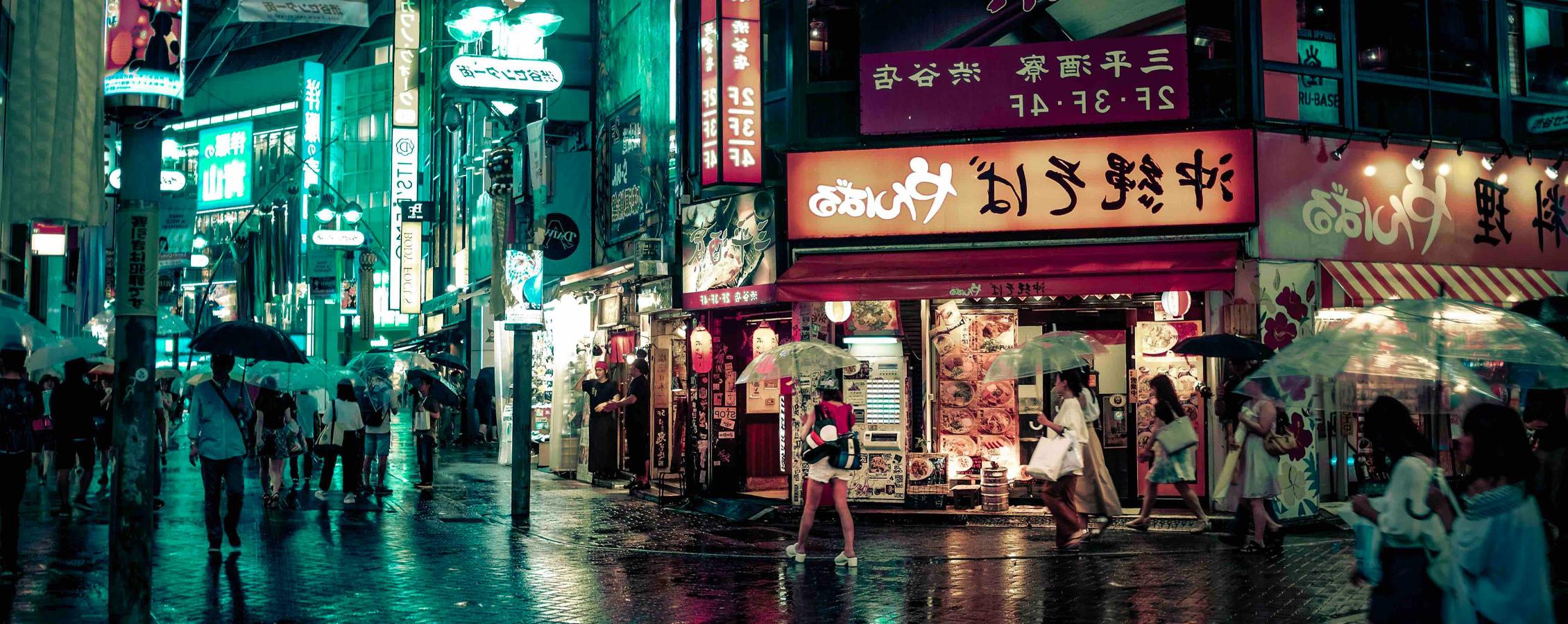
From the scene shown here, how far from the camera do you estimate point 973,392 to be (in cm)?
1764

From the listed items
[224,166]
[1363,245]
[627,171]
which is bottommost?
[1363,245]

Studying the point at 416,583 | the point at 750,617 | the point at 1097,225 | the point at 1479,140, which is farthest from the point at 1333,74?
the point at 416,583

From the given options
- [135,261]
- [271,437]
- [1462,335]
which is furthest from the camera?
[271,437]

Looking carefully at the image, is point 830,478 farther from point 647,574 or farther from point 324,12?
point 324,12

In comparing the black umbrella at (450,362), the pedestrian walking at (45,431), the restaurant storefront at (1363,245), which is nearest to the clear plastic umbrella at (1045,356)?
the restaurant storefront at (1363,245)

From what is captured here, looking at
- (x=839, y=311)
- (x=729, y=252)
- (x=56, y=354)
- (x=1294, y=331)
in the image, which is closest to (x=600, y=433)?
(x=729, y=252)

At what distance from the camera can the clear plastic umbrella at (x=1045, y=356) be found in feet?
47.6

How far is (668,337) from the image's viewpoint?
2169 cm

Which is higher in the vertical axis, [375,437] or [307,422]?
[307,422]

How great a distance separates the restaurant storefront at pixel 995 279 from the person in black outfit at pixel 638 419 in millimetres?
3954

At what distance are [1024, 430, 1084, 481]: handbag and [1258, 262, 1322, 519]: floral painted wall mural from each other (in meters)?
3.43

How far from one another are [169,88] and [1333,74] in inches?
540

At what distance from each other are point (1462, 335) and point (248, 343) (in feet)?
38.1

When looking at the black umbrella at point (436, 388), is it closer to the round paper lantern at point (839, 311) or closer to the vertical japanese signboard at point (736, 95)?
the vertical japanese signboard at point (736, 95)
